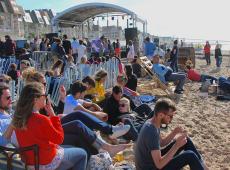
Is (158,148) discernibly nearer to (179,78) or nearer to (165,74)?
(179,78)

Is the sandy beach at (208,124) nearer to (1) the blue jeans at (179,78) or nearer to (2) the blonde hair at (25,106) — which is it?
(1) the blue jeans at (179,78)

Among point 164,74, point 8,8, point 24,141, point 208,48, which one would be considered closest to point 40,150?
point 24,141

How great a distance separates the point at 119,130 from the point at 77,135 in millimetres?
992

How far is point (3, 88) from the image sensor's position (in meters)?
4.44

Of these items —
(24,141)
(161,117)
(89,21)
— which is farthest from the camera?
(89,21)

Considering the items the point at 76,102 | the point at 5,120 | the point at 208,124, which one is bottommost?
the point at 208,124

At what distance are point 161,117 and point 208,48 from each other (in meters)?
22.9

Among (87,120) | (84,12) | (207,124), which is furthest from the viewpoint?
(84,12)

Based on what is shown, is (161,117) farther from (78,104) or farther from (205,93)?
(205,93)

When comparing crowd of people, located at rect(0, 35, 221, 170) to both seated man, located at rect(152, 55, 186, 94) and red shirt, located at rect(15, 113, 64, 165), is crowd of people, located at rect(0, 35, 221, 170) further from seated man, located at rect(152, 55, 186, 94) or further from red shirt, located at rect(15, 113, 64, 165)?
seated man, located at rect(152, 55, 186, 94)

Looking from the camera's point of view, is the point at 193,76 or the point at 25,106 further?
the point at 193,76

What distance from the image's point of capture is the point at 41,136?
3811 millimetres

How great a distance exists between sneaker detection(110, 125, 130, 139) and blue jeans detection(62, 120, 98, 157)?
0.73 meters

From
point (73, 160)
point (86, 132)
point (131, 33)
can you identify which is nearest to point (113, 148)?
point (86, 132)
